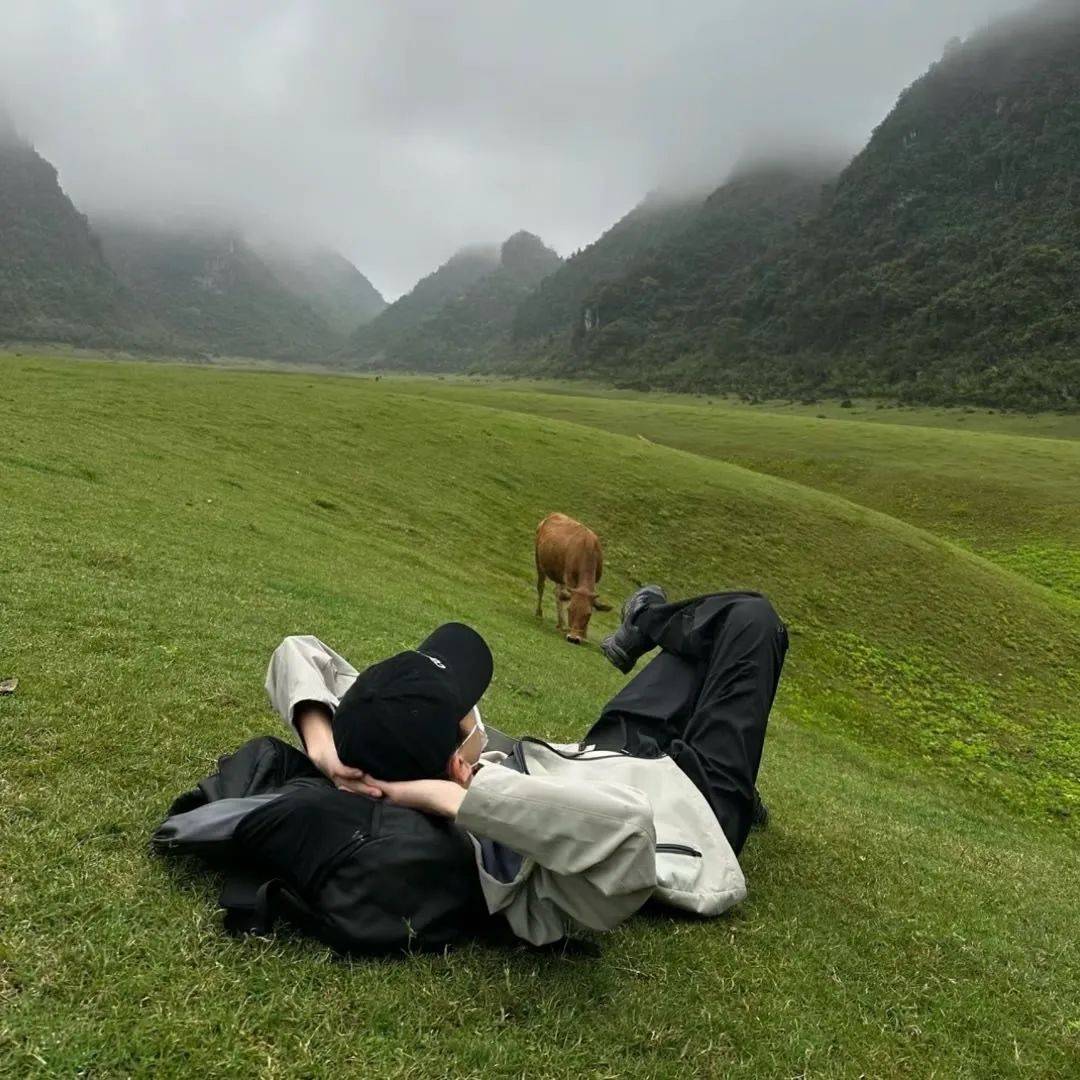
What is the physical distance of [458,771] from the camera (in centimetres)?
363

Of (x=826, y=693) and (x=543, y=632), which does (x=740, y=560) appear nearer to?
(x=826, y=693)

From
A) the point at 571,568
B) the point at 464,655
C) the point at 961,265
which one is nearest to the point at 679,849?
the point at 464,655

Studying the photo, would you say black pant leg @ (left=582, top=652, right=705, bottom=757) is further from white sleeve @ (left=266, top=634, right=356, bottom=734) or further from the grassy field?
white sleeve @ (left=266, top=634, right=356, bottom=734)

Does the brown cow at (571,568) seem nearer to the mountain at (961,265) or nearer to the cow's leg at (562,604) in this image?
the cow's leg at (562,604)

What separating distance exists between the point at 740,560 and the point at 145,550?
18.5 meters

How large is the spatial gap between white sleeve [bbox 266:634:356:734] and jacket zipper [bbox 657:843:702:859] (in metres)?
1.95

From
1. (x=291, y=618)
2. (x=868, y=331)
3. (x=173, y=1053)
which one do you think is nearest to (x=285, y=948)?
(x=173, y=1053)

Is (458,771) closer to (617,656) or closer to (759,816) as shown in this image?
(617,656)

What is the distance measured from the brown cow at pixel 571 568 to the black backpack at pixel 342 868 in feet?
39.2

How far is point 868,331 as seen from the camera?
155875 mm

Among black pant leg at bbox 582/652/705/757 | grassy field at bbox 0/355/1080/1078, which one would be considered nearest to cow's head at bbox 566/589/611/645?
grassy field at bbox 0/355/1080/1078

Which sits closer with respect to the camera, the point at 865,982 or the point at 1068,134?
the point at 865,982

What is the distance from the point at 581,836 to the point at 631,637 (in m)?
3.22

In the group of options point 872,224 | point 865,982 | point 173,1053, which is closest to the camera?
point 173,1053
